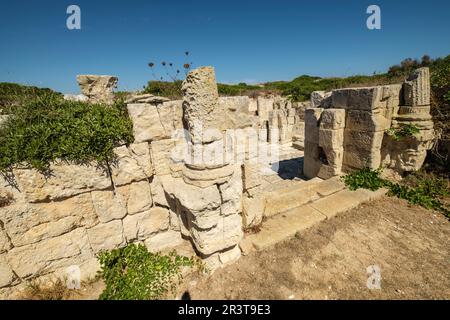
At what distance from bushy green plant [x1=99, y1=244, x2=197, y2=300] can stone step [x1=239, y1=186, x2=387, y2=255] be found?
1000 mm

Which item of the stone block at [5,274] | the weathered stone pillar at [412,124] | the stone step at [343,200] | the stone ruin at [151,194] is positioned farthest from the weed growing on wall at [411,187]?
the stone block at [5,274]

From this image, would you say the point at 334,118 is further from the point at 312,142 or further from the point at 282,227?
the point at 282,227

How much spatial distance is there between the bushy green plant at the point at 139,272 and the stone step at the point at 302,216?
100cm

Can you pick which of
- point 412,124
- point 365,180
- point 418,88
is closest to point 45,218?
point 365,180

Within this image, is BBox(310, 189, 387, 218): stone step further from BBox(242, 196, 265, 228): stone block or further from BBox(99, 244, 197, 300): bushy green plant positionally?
BBox(99, 244, 197, 300): bushy green plant

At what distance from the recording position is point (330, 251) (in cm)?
315

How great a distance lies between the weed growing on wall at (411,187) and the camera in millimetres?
4152

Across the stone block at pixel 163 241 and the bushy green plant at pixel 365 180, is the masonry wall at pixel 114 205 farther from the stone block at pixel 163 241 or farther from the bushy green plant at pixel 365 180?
the bushy green plant at pixel 365 180

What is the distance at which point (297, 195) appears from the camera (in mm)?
4496

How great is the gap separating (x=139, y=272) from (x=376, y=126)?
5333 mm

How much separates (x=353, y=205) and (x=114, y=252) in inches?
165

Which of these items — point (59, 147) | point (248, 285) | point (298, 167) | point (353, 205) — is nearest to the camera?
point (59, 147)
